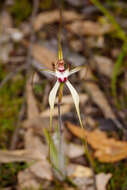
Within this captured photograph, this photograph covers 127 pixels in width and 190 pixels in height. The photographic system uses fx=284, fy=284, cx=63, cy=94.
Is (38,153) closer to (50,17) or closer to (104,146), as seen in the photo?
(104,146)

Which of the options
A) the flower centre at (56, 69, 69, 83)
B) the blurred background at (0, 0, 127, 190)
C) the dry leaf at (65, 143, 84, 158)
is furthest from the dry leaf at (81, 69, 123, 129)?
the flower centre at (56, 69, 69, 83)

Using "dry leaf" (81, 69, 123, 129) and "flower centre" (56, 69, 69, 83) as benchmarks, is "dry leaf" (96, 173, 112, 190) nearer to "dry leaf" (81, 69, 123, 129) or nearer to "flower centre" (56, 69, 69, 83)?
"dry leaf" (81, 69, 123, 129)

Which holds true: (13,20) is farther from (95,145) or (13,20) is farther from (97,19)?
(95,145)

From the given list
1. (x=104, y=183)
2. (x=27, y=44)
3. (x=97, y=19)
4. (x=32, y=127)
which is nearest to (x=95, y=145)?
(x=104, y=183)

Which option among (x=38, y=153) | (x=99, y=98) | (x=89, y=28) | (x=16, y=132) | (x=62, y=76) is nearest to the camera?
(x=62, y=76)

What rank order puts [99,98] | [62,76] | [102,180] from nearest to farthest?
1. [62,76]
2. [102,180]
3. [99,98]

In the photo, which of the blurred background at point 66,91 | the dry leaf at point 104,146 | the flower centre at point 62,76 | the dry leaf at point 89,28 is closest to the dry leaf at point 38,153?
the blurred background at point 66,91

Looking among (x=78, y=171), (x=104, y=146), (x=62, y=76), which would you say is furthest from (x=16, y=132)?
(x=62, y=76)
